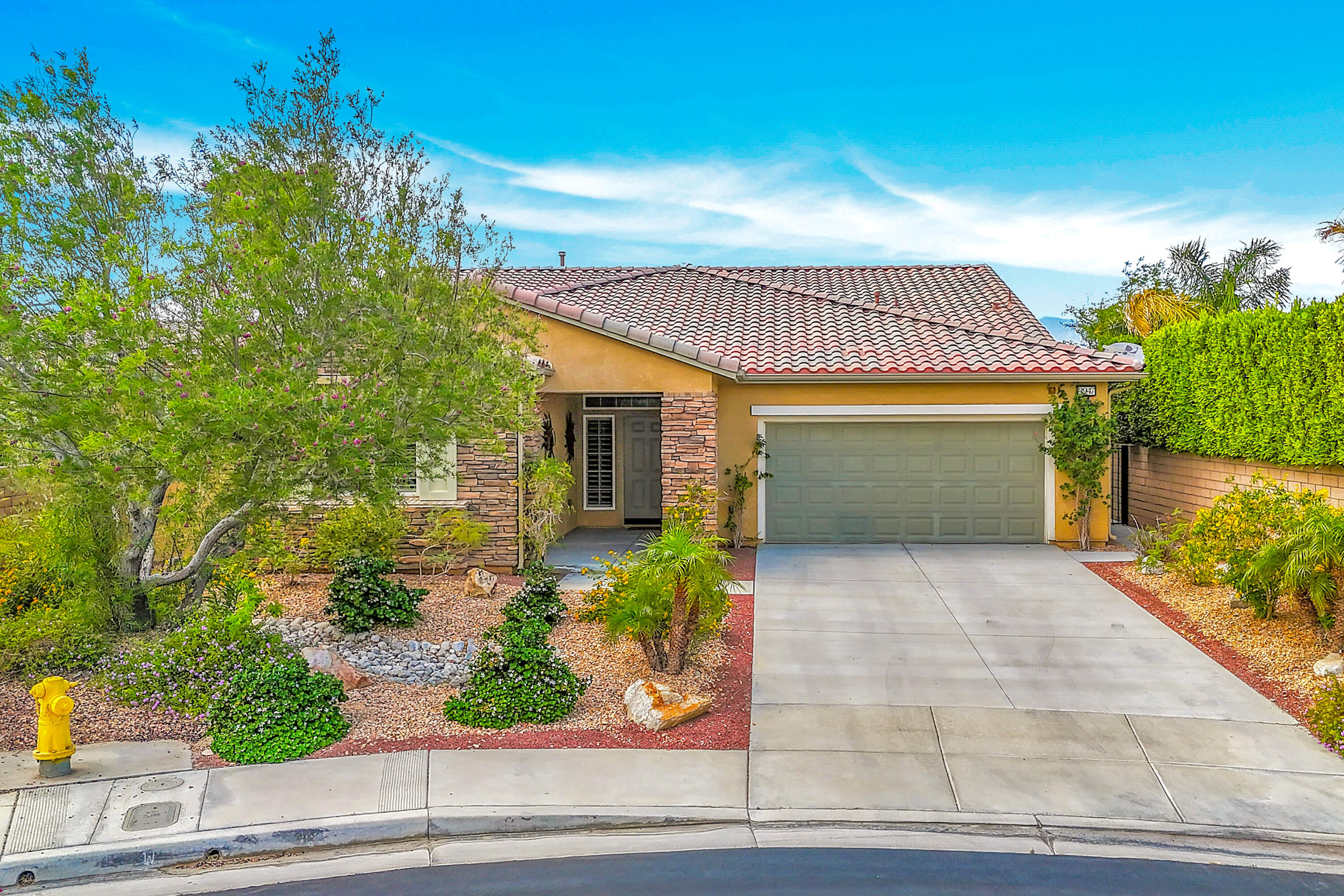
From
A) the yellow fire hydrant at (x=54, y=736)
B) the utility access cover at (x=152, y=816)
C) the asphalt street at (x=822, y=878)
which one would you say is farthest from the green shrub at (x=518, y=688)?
the yellow fire hydrant at (x=54, y=736)

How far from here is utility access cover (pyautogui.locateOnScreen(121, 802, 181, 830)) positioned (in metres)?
4.83

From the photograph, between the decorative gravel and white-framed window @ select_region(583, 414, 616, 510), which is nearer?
the decorative gravel

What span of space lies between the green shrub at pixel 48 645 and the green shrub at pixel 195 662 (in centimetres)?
24

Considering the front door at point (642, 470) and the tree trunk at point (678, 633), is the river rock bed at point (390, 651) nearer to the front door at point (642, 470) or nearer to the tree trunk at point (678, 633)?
the tree trunk at point (678, 633)

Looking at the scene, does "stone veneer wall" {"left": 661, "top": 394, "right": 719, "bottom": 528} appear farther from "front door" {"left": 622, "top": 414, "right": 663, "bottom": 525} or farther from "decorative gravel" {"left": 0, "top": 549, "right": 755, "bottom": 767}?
"decorative gravel" {"left": 0, "top": 549, "right": 755, "bottom": 767}

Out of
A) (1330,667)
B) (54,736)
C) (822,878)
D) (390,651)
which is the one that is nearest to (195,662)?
(54,736)

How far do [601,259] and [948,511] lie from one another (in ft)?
81.7

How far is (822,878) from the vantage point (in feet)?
14.9

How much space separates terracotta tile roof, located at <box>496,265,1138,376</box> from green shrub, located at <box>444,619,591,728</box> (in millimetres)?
6021

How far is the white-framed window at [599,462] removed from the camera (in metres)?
15.4

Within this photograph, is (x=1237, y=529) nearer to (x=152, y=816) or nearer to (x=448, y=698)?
(x=448, y=698)

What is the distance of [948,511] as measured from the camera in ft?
44.6

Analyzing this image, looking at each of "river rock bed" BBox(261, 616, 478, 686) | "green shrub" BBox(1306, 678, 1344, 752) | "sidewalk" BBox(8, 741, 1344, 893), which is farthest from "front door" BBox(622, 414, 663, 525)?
"green shrub" BBox(1306, 678, 1344, 752)

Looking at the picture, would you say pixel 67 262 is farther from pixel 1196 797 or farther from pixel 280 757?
pixel 1196 797
